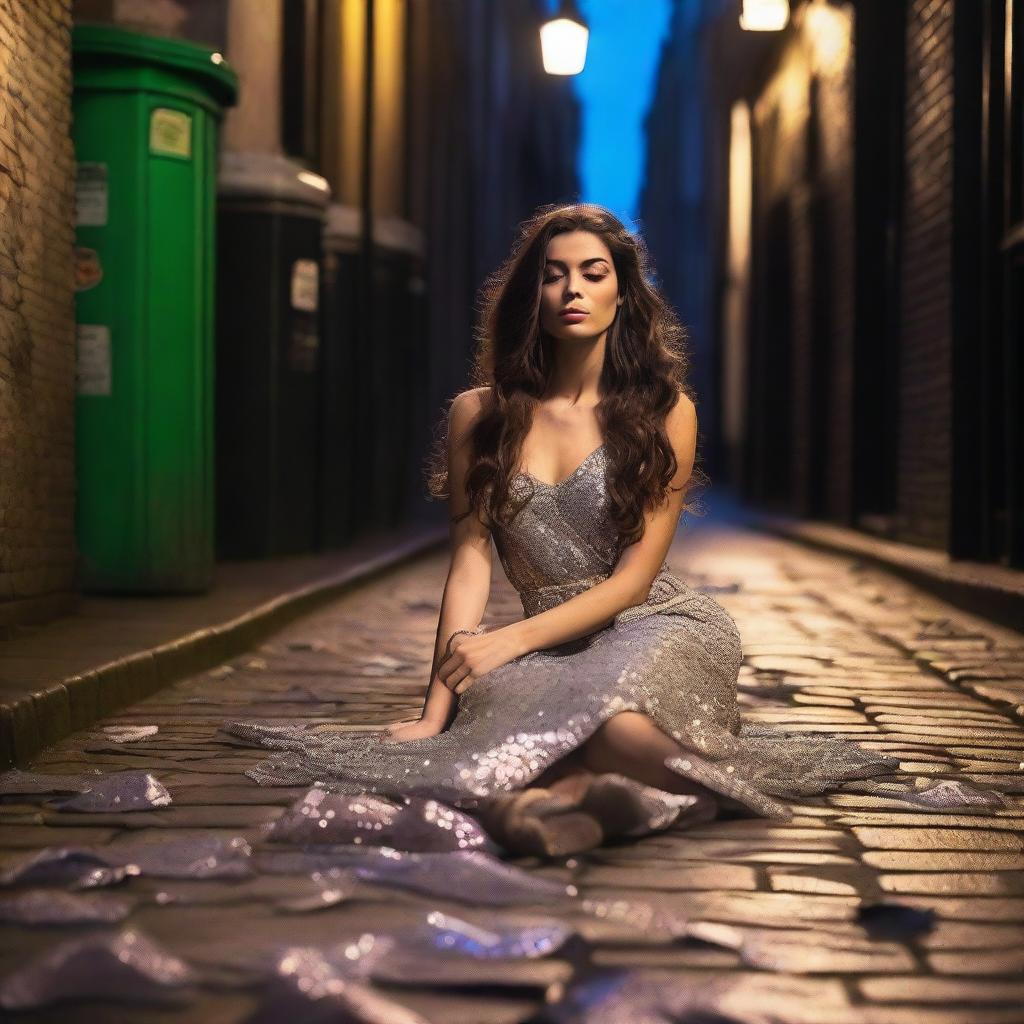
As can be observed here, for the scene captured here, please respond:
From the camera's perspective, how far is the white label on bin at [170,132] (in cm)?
858

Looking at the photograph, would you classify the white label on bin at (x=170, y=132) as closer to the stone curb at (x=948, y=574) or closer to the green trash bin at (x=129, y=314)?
the green trash bin at (x=129, y=314)

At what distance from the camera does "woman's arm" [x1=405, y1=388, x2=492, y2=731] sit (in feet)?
14.6

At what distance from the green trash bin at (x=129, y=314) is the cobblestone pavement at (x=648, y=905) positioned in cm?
273

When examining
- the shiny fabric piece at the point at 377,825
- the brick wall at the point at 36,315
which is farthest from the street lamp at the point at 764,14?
the shiny fabric piece at the point at 377,825

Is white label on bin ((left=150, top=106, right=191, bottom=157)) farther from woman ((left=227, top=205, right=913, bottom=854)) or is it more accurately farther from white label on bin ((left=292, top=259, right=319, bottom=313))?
woman ((left=227, top=205, right=913, bottom=854))

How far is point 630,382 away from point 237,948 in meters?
2.36

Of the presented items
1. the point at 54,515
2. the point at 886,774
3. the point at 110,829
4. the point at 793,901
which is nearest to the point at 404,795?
the point at 110,829

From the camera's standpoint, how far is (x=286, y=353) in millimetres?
12055

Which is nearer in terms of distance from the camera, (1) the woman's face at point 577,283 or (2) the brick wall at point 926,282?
(1) the woman's face at point 577,283

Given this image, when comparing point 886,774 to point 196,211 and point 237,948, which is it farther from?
point 196,211

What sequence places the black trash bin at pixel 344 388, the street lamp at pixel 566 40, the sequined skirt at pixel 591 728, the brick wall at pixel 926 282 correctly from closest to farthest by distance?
the sequined skirt at pixel 591 728 → the brick wall at pixel 926 282 → the black trash bin at pixel 344 388 → the street lamp at pixel 566 40

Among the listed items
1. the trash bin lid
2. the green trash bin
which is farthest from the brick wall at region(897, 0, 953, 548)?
the green trash bin

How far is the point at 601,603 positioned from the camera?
4.39m

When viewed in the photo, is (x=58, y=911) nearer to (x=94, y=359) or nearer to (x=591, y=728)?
(x=591, y=728)
